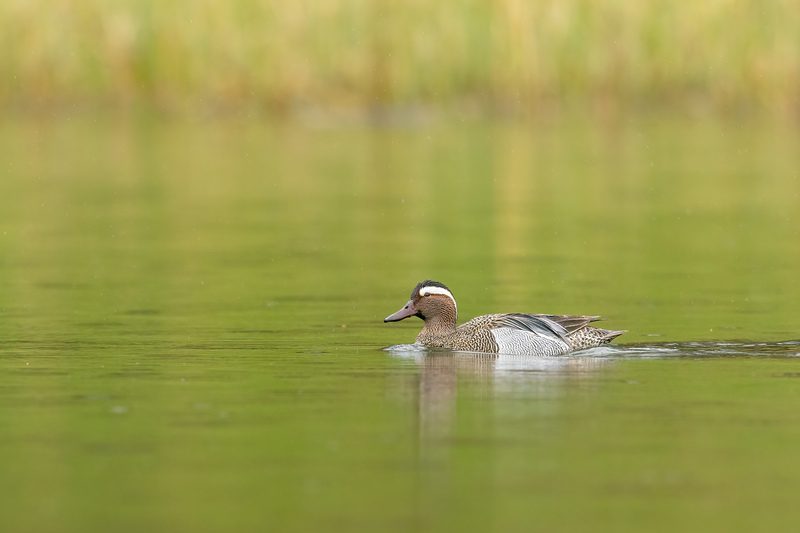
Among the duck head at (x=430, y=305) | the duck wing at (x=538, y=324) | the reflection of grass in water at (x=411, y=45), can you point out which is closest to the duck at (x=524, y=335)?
the duck wing at (x=538, y=324)

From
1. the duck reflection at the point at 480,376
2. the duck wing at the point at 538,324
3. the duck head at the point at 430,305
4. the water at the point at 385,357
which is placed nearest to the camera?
the water at the point at 385,357

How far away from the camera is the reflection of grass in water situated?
29.0m

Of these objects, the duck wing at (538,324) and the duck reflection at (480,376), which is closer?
the duck reflection at (480,376)

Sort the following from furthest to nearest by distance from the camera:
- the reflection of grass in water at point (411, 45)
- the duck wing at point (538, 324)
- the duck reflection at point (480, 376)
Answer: the reflection of grass in water at point (411, 45) → the duck wing at point (538, 324) → the duck reflection at point (480, 376)

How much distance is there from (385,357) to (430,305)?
983 millimetres

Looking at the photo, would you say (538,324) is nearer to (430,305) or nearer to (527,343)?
(527,343)

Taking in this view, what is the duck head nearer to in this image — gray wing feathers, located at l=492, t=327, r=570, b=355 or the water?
the water

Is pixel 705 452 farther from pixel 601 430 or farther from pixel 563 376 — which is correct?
pixel 563 376

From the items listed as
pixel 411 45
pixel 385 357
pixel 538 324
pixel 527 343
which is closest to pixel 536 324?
pixel 538 324

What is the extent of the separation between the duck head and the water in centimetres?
35

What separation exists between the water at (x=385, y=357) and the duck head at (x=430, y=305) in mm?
349

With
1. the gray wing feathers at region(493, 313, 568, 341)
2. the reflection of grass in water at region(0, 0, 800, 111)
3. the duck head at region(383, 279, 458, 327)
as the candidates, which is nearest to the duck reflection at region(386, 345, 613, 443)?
the gray wing feathers at region(493, 313, 568, 341)

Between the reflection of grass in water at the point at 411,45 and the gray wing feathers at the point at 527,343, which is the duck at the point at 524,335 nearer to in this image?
the gray wing feathers at the point at 527,343

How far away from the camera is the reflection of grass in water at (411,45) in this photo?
95.3 ft
